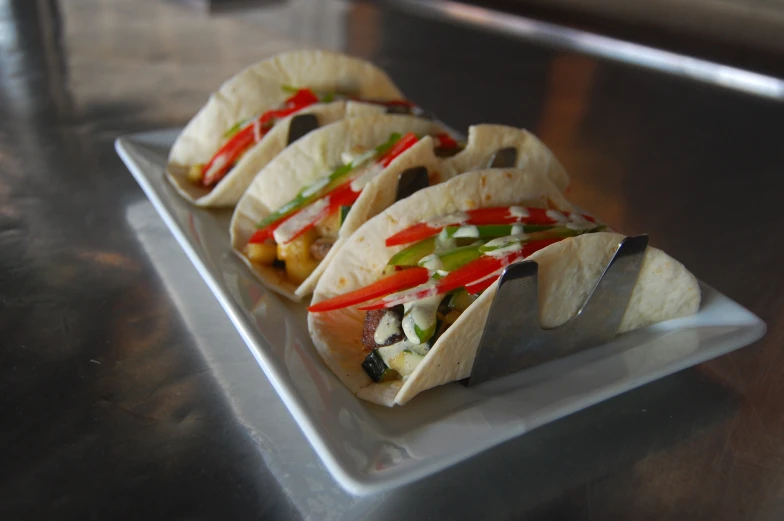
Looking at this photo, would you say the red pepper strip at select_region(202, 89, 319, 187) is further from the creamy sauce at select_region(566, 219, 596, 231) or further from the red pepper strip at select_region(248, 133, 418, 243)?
the creamy sauce at select_region(566, 219, 596, 231)

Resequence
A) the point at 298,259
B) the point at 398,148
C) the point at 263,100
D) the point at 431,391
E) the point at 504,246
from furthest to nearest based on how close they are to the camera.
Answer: the point at 263,100
the point at 398,148
the point at 298,259
the point at 504,246
the point at 431,391

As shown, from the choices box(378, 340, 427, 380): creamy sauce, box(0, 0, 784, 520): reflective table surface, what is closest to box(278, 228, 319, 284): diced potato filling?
box(0, 0, 784, 520): reflective table surface

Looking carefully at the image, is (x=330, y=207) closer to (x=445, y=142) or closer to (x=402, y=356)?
(x=445, y=142)

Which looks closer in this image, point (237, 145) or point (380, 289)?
point (380, 289)

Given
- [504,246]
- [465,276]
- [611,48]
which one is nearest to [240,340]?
[465,276]

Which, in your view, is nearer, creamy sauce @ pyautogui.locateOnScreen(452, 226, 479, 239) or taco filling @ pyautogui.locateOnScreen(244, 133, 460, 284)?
creamy sauce @ pyautogui.locateOnScreen(452, 226, 479, 239)

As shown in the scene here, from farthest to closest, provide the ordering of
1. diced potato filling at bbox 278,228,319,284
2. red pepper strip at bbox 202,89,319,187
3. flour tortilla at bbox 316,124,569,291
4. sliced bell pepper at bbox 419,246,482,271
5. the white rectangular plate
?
red pepper strip at bbox 202,89,319,187 → diced potato filling at bbox 278,228,319,284 → flour tortilla at bbox 316,124,569,291 → sliced bell pepper at bbox 419,246,482,271 → the white rectangular plate

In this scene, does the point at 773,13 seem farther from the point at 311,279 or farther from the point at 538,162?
the point at 311,279

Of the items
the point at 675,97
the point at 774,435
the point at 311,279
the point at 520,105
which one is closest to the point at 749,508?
the point at 774,435
